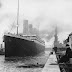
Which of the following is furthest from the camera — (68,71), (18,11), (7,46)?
(18,11)

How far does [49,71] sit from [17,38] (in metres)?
40.8

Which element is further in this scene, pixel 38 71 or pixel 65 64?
pixel 38 71

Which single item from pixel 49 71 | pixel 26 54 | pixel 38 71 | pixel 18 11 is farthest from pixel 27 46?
pixel 49 71

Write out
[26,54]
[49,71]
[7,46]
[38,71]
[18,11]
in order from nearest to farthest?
1. [49,71]
2. [38,71]
3. [7,46]
4. [26,54]
5. [18,11]

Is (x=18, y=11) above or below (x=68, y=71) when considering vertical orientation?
above

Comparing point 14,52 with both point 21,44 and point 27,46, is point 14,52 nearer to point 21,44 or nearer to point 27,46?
point 21,44

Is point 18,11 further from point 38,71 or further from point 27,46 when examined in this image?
point 38,71

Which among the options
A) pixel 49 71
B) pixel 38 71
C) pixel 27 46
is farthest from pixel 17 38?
pixel 49 71

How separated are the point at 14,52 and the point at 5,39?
4.88 metres

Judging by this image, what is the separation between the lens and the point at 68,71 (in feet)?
44.5

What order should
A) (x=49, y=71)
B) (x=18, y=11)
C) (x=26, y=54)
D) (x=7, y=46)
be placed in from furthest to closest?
(x=18, y=11), (x=26, y=54), (x=7, y=46), (x=49, y=71)

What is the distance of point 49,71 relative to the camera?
352 inches

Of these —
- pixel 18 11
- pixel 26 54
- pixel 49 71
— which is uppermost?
pixel 18 11

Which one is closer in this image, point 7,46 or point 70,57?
point 70,57
